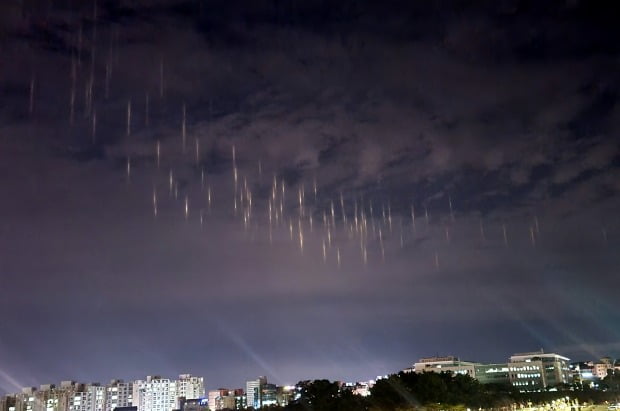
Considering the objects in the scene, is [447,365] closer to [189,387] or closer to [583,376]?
[583,376]

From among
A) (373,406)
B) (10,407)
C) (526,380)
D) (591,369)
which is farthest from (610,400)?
(10,407)

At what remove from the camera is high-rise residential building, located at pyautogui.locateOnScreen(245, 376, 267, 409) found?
156312mm

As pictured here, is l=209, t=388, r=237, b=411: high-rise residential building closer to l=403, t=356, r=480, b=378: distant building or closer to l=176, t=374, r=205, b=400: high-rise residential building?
l=176, t=374, r=205, b=400: high-rise residential building

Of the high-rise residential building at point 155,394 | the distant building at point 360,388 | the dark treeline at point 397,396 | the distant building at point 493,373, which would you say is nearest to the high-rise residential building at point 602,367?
the distant building at point 493,373

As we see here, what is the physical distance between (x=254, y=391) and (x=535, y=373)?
74713 mm

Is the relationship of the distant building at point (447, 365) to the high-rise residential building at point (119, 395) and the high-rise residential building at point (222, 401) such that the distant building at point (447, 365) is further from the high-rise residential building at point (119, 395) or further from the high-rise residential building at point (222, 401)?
the high-rise residential building at point (119, 395)

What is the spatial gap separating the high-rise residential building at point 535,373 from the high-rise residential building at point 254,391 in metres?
63.5

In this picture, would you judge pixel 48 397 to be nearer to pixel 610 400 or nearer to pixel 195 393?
pixel 195 393

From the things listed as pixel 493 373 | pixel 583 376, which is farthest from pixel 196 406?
pixel 583 376

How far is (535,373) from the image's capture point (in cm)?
12912

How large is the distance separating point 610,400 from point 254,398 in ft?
299

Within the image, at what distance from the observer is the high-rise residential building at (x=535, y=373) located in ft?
420

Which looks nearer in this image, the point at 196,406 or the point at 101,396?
the point at 196,406

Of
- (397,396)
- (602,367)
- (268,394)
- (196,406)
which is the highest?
(602,367)
